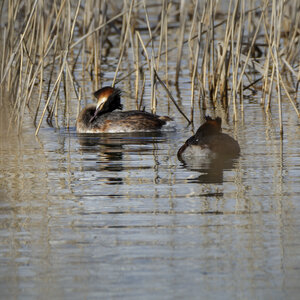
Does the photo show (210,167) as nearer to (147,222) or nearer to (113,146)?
(113,146)

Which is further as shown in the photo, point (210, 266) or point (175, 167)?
point (175, 167)

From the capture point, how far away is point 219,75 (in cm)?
1212

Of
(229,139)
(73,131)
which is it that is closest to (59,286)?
(229,139)

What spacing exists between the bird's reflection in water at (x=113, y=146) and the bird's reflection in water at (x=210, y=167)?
63cm

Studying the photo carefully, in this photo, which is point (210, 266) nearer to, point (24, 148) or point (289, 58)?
point (24, 148)

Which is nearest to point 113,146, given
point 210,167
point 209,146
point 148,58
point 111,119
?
point 111,119

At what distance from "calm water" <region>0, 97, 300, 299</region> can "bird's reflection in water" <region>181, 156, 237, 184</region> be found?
0.07 ft

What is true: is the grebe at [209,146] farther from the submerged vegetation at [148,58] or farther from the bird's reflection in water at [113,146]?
the submerged vegetation at [148,58]

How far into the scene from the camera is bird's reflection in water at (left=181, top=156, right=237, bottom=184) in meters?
7.20

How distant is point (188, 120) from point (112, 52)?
8.44 m

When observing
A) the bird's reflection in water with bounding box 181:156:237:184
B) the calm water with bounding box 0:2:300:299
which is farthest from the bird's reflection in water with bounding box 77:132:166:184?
→ the bird's reflection in water with bounding box 181:156:237:184

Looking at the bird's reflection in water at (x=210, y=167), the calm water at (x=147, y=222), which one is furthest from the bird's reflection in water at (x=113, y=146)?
the bird's reflection in water at (x=210, y=167)

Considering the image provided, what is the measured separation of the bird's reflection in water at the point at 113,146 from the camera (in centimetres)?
793

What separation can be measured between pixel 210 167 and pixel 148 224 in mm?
2444
